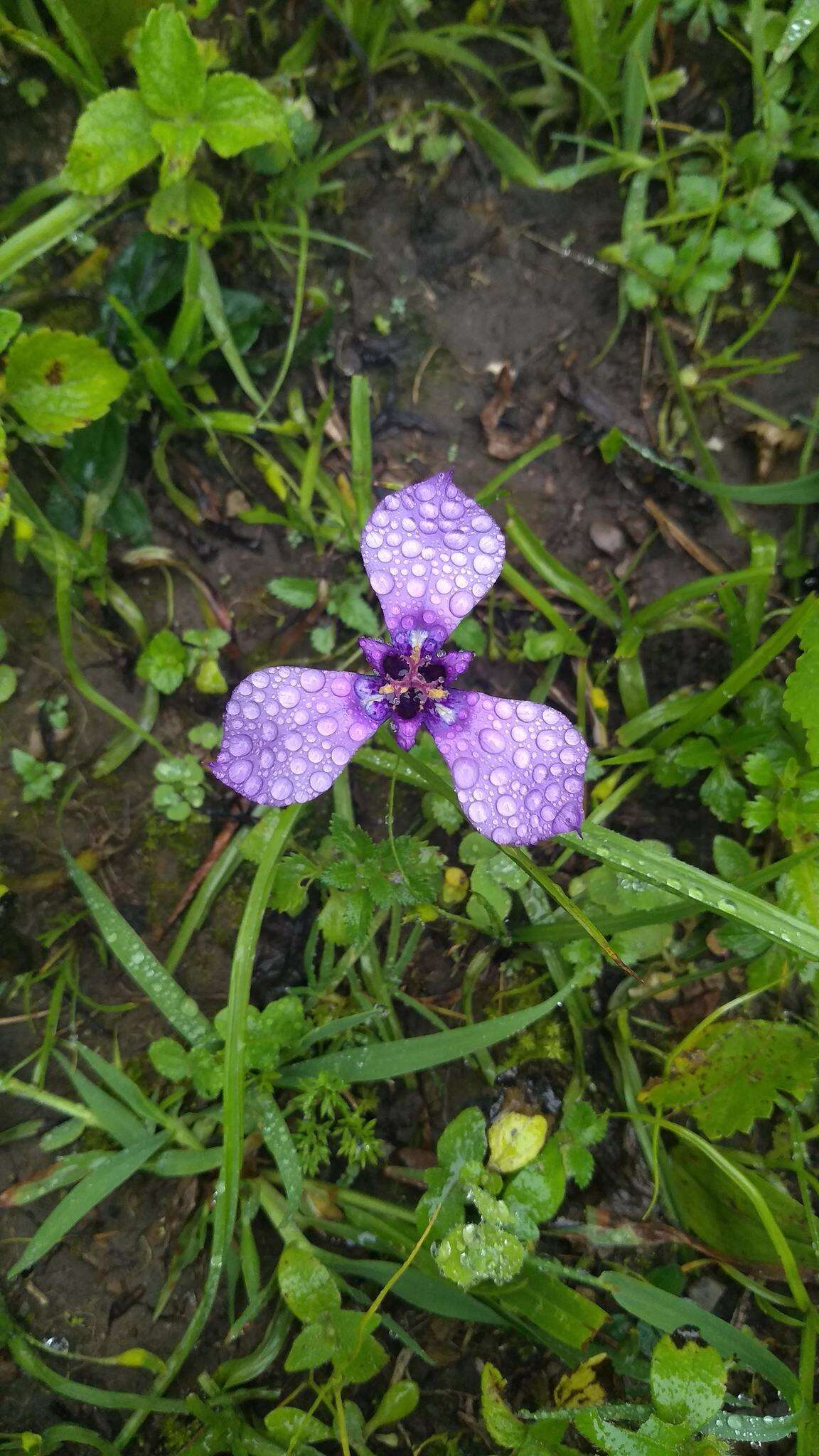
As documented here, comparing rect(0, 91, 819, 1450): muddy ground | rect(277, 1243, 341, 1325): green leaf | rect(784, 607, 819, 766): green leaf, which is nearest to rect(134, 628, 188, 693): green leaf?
rect(0, 91, 819, 1450): muddy ground

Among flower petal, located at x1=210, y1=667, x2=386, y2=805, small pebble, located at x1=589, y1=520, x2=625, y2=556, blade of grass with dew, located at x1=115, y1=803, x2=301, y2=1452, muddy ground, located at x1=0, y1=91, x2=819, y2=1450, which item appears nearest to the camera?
flower petal, located at x1=210, y1=667, x2=386, y2=805

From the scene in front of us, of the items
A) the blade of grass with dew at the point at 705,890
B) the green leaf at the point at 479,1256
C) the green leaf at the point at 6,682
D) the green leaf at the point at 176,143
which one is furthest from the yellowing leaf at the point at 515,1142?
the green leaf at the point at 176,143

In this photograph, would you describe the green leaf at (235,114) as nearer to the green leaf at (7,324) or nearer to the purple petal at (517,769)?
the green leaf at (7,324)

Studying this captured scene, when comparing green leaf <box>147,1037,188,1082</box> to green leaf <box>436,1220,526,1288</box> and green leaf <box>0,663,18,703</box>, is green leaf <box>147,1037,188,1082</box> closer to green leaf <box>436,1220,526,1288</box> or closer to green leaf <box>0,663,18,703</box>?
green leaf <box>436,1220,526,1288</box>

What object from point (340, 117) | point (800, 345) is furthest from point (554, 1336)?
point (340, 117)

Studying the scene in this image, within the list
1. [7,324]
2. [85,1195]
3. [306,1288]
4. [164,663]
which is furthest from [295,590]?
[306,1288]

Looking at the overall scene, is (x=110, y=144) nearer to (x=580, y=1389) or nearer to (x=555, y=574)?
(x=555, y=574)
